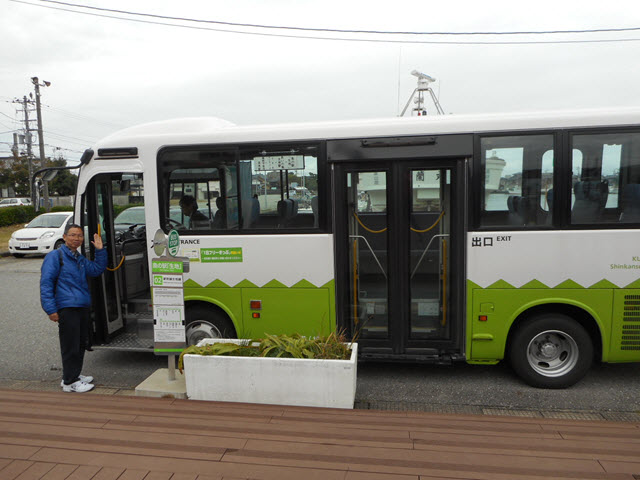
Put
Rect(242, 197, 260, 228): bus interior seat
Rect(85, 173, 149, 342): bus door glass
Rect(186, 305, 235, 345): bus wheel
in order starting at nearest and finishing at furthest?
1. Rect(242, 197, 260, 228): bus interior seat
2. Rect(186, 305, 235, 345): bus wheel
3. Rect(85, 173, 149, 342): bus door glass

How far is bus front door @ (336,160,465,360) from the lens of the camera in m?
5.23

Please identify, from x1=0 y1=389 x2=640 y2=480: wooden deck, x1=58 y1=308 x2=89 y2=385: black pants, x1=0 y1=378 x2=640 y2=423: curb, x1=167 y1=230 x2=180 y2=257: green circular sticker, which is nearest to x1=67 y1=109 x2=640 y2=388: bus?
x1=167 y1=230 x2=180 y2=257: green circular sticker

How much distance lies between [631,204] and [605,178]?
38cm

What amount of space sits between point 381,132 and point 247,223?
1.82m

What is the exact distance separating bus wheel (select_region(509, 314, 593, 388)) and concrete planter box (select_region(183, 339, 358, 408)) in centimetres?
194

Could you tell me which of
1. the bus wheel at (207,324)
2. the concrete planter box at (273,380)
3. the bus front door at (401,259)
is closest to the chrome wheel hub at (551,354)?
the bus front door at (401,259)

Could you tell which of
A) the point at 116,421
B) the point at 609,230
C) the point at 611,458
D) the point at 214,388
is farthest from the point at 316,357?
the point at 609,230

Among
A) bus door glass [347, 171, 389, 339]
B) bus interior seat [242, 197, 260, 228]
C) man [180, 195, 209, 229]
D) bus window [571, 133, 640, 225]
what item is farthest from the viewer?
man [180, 195, 209, 229]

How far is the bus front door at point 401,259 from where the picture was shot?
5.23m

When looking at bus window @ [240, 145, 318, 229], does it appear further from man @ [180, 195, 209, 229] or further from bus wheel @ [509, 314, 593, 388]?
bus wheel @ [509, 314, 593, 388]

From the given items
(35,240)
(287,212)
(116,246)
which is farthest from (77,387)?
(35,240)

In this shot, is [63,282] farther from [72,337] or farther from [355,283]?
[355,283]

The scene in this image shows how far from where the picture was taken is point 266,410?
14.3 feet

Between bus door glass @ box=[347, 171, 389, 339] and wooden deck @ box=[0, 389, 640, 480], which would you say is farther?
bus door glass @ box=[347, 171, 389, 339]
